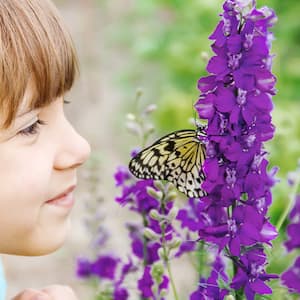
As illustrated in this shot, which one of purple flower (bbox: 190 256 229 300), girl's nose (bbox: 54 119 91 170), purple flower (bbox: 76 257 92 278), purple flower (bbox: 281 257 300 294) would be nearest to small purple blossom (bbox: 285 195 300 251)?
purple flower (bbox: 281 257 300 294)

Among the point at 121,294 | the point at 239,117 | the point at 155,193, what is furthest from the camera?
the point at 121,294

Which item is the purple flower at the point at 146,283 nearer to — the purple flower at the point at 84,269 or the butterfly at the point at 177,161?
the butterfly at the point at 177,161

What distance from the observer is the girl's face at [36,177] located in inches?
59.9

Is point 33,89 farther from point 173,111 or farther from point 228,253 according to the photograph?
point 173,111

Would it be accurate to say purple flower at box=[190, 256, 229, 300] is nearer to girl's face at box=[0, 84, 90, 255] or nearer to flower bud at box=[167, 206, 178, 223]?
flower bud at box=[167, 206, 178, 223]

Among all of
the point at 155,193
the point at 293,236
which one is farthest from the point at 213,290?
the point at 293,236

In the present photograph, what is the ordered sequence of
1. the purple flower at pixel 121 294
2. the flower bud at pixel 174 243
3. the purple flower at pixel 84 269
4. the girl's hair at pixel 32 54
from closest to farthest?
the girl's hair at pixel 32 54
the flower bud at pixel 174 243
the purple flower at pixel 121 294
the purple flower at pixel 84 269

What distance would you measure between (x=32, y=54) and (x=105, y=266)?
65cm

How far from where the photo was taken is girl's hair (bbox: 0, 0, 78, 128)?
151 cm

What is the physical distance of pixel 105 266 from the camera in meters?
2.04

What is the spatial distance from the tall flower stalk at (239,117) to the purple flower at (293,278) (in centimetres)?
24

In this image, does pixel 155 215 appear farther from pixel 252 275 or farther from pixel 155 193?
pixel 252 275

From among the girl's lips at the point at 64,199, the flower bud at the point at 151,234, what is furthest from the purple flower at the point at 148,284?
the girl's lips at the point at 64,199

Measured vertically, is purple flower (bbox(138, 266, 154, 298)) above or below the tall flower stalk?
below
